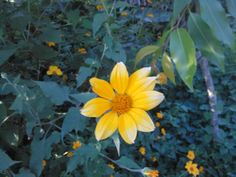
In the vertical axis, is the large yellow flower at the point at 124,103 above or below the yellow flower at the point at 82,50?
above

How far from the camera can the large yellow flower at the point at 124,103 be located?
0.78m

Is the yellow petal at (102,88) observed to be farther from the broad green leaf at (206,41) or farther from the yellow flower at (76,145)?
the yellow flower at (76,145)

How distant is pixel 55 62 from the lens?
1.78 m

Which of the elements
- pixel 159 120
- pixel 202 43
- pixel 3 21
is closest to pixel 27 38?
pixel 3 21

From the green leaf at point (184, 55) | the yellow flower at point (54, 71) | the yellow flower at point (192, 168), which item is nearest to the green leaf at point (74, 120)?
the green leaf at point (184, 55)

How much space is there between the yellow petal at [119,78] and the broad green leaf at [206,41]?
6.6 inches

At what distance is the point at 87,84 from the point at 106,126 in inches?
29.7

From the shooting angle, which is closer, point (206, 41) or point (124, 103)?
point (206, 41)

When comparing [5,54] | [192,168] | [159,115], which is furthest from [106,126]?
[159,115]

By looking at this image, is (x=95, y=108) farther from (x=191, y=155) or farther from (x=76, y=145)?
(x=191, y=155)

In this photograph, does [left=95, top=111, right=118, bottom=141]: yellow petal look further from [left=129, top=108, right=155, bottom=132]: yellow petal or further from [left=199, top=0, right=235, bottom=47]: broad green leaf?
[left=199, top=0, right=235, bottom=47]: broad green leaf

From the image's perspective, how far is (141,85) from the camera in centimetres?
80

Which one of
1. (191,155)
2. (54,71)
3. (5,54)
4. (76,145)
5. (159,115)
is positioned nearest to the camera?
(5,54)

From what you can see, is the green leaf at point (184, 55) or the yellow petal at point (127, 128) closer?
the green leaf at point (184, 55)
